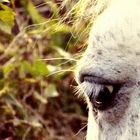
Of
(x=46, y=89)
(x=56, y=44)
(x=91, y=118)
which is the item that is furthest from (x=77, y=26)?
(x=56, y=44)

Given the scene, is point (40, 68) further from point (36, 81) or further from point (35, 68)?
point (36, 81)

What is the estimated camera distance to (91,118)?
170 centimetres

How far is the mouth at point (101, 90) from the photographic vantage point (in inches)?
60.3

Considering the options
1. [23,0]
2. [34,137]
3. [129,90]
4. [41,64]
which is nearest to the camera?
[129,90]

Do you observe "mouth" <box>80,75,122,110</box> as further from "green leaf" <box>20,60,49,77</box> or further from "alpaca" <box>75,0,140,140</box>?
"green leaf" <box>20,60,49,77</box>

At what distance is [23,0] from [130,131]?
1.51 metres

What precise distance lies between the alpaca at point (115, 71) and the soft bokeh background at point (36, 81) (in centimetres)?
50

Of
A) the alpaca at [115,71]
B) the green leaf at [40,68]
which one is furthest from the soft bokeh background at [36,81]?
the alpaca at [115,71]

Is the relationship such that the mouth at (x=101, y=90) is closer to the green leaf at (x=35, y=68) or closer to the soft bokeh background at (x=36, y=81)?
the soft bokeh background at (x=36, y=81)

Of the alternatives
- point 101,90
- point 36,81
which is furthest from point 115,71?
point 36,81

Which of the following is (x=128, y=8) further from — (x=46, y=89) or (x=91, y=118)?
(x=46, y=89)

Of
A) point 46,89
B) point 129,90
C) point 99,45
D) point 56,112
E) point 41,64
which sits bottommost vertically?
point 56,112

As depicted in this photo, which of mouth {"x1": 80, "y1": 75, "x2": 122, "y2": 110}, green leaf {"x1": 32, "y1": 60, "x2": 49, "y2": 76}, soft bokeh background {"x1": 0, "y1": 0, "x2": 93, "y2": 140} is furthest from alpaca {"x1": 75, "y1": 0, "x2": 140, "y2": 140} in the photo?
green leaf {"x1": 32, "y1": 60, "x2": 49, "y2": 76}

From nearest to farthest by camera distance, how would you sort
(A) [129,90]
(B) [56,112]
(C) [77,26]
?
(A) [129,90] → (C) [77,26] → (B) [56,112]
